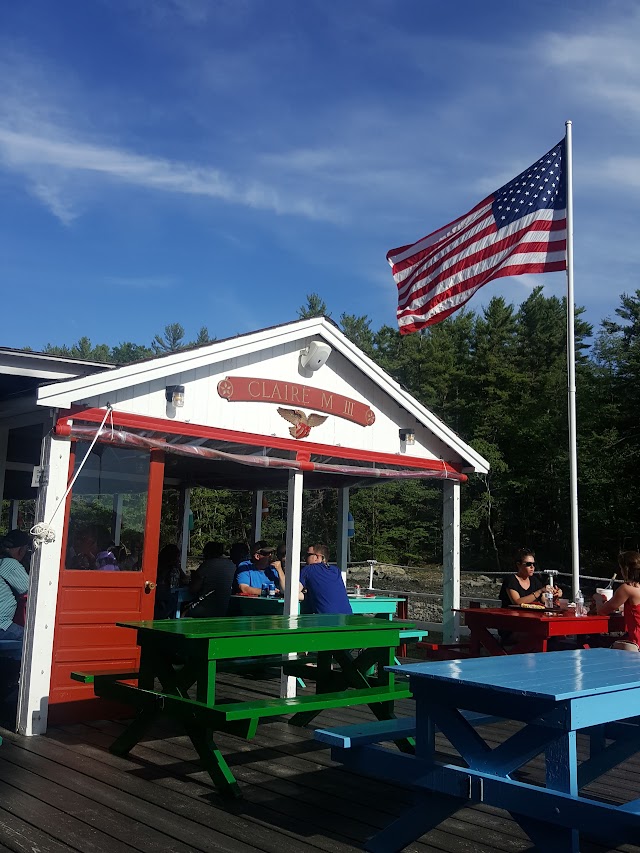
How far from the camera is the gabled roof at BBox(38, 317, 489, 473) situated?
6.54 m

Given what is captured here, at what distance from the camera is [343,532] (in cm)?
1246

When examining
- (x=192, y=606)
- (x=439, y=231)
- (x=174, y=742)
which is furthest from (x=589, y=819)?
(x=439, y=231)

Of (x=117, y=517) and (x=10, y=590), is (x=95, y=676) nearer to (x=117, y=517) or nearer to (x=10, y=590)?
(x=117, y=517)

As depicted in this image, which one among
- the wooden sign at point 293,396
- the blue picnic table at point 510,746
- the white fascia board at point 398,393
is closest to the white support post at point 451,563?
the white fascia board at point 398,393

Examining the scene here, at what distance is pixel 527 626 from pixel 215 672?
11.2 feet

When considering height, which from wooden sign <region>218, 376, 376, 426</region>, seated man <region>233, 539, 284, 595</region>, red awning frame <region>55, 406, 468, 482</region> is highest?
wooden sign <region>218, 376, 376, 426</region>

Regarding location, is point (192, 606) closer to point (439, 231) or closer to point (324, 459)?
point (324, 459)

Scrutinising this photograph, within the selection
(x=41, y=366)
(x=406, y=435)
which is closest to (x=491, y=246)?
(x=406, y=435)

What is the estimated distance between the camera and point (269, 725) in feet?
22.7

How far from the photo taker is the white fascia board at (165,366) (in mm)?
6473

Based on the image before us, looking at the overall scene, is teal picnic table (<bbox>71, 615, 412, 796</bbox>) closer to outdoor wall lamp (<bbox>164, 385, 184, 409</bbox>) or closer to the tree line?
outdoor wall lamp (<bbox>164, 385, 184, 409</bbox>)

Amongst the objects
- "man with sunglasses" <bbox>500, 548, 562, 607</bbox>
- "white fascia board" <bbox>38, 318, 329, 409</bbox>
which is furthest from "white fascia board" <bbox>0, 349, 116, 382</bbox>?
"man with sunglasses" <bbox>500, 548, 562, 607</bbox>

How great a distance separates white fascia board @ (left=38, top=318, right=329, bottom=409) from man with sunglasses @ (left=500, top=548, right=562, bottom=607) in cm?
333

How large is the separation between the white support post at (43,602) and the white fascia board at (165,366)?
43 cm
